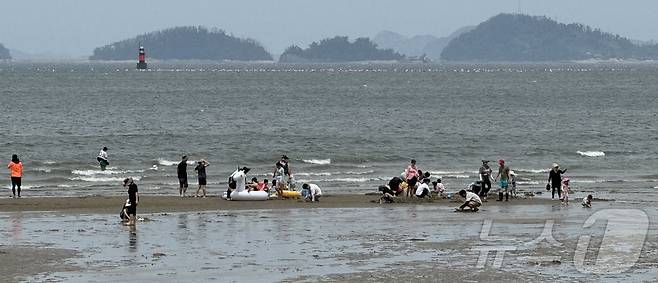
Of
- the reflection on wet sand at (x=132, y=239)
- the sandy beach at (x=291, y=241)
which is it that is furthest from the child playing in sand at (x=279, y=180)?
the reflection on wet sand at (x=132, y=239)

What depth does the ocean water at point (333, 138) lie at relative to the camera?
50.0m

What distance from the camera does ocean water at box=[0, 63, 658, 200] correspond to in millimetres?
50031

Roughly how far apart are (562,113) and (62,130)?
42818 mm

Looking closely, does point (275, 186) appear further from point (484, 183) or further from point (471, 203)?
point (471, 203)

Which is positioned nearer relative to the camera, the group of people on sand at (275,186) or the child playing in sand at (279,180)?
the group of people on sand at (275,186)

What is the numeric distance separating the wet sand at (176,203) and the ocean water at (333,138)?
4.84 metres

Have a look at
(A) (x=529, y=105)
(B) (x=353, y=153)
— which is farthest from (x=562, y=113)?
(B) (x=353, y=153)

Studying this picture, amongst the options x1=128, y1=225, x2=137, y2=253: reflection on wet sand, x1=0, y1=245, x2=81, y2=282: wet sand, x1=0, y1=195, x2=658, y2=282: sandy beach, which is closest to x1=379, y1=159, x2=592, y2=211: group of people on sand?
x1=0, y1=195, x2=658, y2=282: sandy beach

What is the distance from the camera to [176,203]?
118 feet

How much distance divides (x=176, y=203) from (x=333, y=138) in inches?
1516

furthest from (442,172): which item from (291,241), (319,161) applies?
(291,241)

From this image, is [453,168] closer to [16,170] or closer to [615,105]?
[16,170]

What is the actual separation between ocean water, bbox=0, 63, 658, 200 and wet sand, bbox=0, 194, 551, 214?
15.9ft

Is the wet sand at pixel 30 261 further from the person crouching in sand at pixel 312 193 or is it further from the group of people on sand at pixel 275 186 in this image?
the person crouching in sand at pixel 312 193
